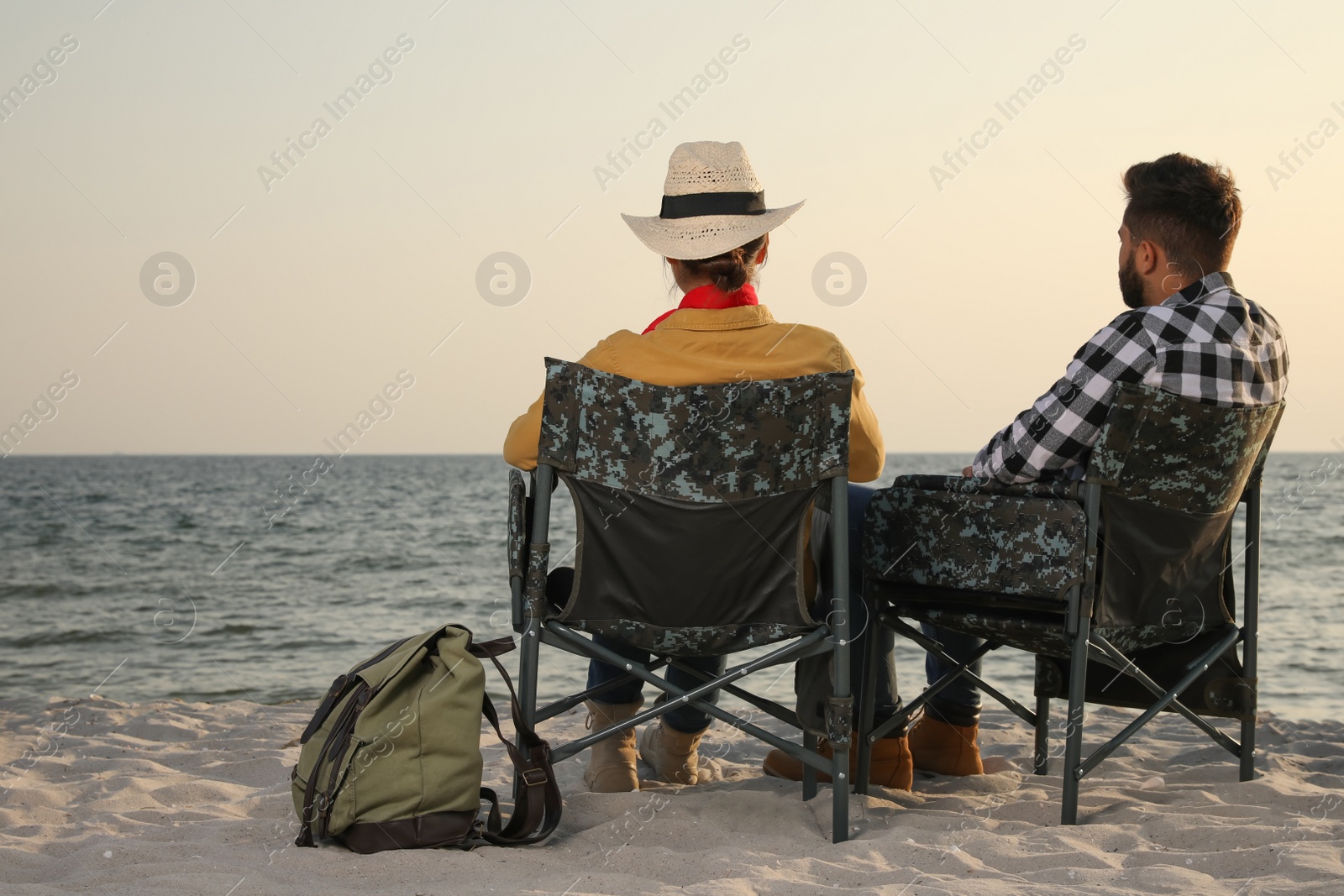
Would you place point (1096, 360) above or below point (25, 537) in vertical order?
above

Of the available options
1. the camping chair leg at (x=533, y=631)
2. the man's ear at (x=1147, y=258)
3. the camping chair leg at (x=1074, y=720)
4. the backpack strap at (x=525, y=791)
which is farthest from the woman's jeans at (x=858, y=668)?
the man's ear at (x=1147, y=258)

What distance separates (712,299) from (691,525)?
55cm

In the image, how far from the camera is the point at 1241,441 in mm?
2416

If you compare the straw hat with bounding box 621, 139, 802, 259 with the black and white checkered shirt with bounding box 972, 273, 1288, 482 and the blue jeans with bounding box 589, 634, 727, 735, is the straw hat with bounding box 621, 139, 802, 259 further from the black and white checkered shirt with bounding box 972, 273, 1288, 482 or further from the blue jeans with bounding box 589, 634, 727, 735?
the blue jeans with bounding box 589, 634, 727, 735

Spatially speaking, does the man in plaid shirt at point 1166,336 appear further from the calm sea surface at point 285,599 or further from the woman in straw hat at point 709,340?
the calm sea surface at point 285,599

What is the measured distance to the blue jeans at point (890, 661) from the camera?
2.80 m

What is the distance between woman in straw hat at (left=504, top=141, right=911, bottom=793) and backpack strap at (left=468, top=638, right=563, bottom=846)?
0.42 meters

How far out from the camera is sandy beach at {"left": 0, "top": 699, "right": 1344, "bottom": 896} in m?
2.03

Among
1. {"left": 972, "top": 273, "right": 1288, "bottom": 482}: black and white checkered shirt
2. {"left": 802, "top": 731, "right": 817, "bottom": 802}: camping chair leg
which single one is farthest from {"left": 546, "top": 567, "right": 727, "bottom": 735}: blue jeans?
{"left": 972, "top": 273, "right": 1288, "bottom": 482}: black and white checkered shirt

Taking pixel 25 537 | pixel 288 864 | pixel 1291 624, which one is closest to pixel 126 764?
pixel 288 864

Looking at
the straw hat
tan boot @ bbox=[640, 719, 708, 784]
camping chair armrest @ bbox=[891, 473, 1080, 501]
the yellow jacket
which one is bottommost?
tan boot @ bbox=[640, 719, 708, 784]

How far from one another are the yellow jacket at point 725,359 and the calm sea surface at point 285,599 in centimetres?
278

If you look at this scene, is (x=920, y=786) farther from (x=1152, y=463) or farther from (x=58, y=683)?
(x=58, y=683)

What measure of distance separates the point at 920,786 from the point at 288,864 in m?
1.66
